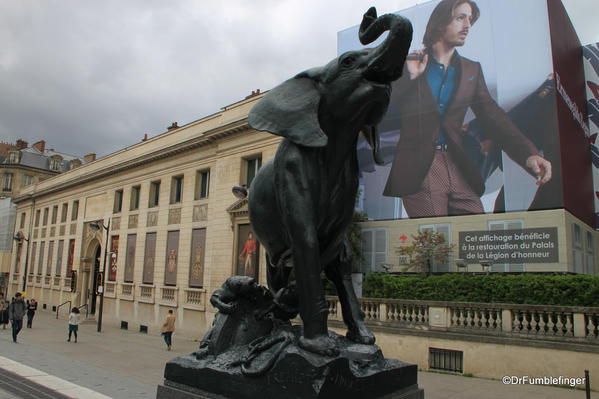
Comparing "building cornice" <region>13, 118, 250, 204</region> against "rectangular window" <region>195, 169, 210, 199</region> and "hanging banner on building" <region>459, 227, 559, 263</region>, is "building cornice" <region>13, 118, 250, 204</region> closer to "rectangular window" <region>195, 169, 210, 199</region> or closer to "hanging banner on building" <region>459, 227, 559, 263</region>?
"rectangular window" <region>195, 169, 210, 199</region>

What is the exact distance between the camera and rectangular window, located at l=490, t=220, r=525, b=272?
17875 millimetres

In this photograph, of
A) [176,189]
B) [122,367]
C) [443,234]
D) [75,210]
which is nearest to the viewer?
[122,367]

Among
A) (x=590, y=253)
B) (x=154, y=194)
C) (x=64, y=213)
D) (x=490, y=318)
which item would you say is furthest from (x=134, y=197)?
(x=590, y=253)

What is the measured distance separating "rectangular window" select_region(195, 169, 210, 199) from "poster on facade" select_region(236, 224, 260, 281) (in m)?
4.58

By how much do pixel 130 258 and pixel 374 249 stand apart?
57.9ft

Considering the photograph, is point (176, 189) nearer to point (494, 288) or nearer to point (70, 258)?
point (70, 258)

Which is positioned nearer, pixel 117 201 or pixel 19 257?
pixel 117 201

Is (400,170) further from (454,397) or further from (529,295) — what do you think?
(454,397)

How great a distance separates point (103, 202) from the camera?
117 ft

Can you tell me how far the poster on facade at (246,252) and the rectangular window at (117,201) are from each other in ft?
47.0

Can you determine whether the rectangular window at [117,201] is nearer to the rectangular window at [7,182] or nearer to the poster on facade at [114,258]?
the poster on facade at [114,258]

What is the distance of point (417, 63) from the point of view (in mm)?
22344

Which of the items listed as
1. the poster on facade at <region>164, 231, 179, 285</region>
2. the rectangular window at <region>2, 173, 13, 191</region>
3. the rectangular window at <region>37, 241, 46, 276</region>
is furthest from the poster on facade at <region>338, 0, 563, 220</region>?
A: the rectangular window at <region>2, 173, 13, 191</region>

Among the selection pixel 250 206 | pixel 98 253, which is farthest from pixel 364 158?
pixel 98 253
